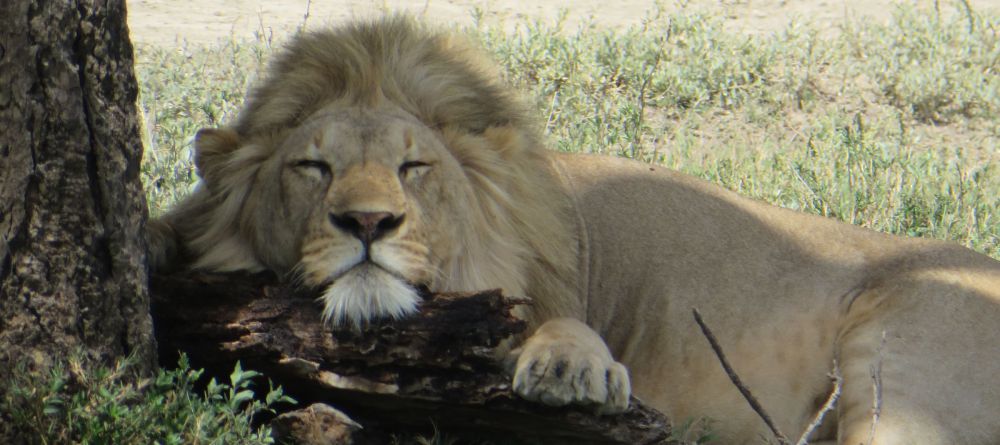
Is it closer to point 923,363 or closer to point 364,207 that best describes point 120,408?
point 364,207

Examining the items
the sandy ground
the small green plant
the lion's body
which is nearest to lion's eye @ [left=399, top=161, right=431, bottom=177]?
the small green plant

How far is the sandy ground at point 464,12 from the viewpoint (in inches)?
312

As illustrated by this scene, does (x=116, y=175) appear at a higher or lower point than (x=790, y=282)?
higher

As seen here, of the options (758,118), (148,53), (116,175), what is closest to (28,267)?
(116,175)

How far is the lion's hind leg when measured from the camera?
3693 millimetres

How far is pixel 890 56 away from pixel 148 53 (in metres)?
4.52

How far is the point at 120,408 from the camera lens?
2.90 metres

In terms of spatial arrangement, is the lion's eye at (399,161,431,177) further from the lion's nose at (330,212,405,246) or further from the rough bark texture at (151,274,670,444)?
the rough bark texture at (151,274,670,444)

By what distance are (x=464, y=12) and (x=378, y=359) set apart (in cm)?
577

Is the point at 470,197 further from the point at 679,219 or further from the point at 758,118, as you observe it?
the point at 758,118

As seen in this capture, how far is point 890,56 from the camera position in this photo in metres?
8.07

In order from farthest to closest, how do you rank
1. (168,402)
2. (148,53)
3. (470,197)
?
(148,53) → (470,197) → (168,402)

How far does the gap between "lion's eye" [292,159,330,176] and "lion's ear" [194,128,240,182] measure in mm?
363

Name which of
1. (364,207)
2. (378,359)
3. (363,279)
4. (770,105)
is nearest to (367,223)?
(364,207)
